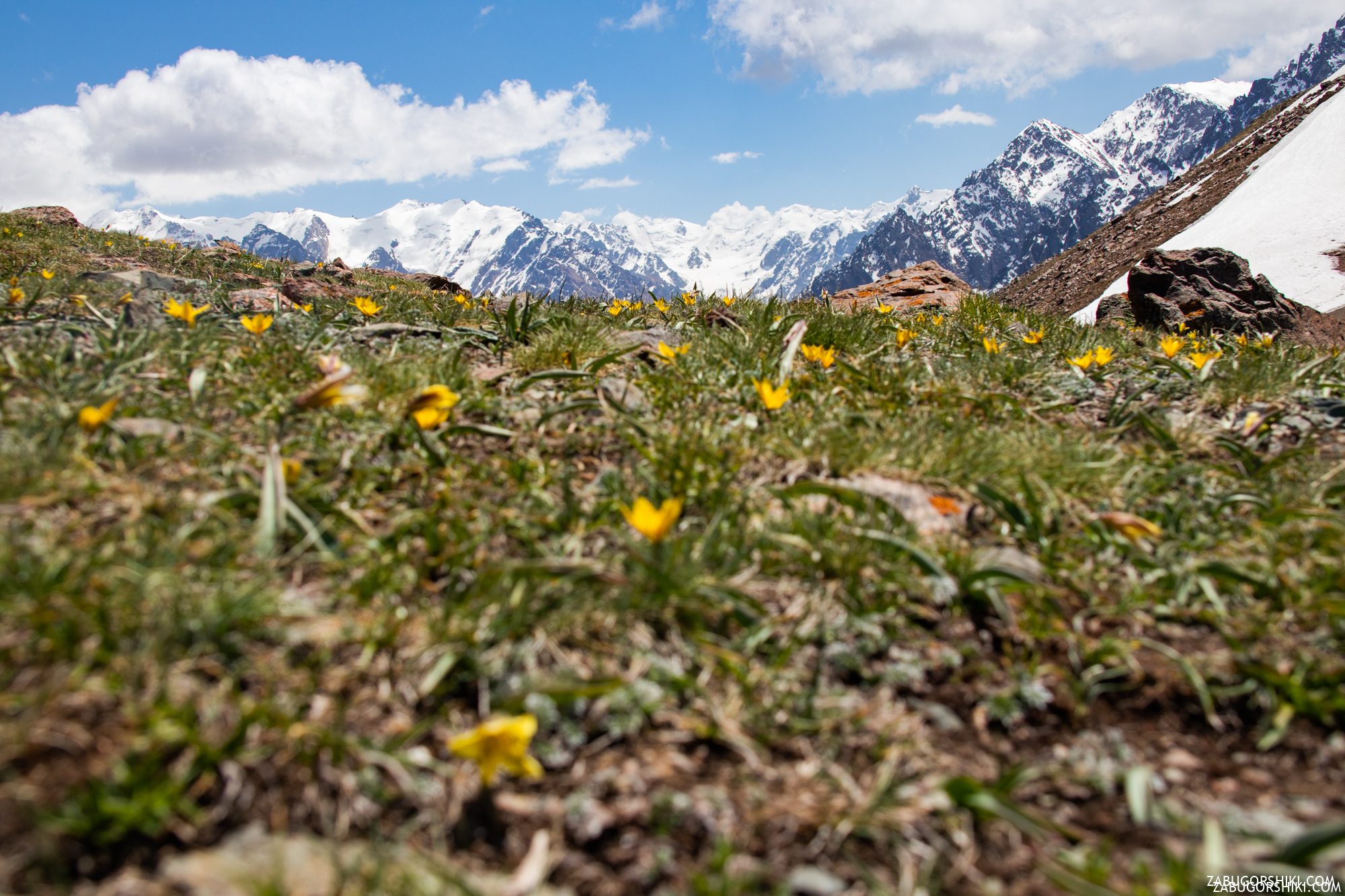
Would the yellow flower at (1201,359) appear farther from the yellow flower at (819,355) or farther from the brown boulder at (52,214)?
the brown boulder at (52,214)

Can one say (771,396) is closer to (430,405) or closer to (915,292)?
(430,405)

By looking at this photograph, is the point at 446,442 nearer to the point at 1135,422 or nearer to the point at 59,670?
the point at 59,670

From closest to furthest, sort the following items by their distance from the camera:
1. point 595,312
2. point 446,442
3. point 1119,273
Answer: point 446,442, point 595,312, point 1119,273

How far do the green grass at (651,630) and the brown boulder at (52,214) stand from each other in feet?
40.1

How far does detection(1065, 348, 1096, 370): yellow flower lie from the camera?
3.69 meters

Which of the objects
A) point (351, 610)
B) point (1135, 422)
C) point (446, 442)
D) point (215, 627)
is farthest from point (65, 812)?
point (1135, 422)

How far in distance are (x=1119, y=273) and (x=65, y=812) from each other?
82.7 feet

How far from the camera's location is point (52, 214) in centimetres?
1262

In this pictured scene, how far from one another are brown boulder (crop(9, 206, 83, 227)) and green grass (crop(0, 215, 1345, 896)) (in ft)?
40.1

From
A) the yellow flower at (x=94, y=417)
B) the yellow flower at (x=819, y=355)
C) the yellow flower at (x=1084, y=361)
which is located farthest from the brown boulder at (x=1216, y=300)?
the yellow flower at (x=94, y=417)

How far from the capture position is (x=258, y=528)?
68.8 inches

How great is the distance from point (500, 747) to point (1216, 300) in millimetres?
7966

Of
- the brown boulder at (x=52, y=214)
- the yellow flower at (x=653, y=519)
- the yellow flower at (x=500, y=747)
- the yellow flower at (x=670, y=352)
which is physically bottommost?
the yellow flower at (x=500, y=747)

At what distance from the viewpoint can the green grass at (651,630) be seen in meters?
1.22
